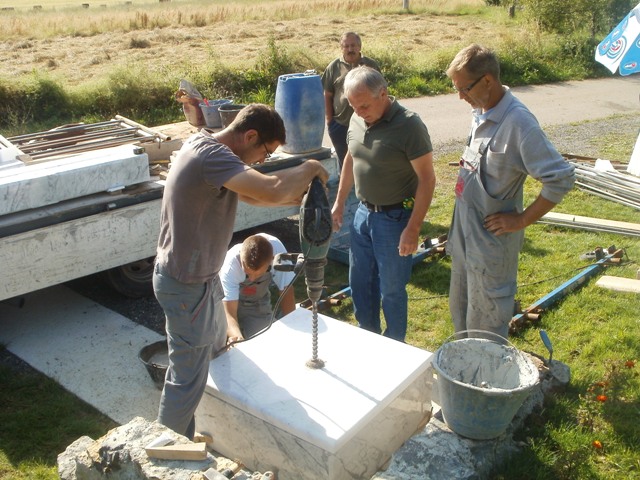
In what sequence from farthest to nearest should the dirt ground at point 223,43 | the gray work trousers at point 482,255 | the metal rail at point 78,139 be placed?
the dirt ground at point 223,43 < the metal rail at point 78,139 < the gray work trousers at point 482,255

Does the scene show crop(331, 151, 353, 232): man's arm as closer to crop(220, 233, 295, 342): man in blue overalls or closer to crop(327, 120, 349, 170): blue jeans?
crop(220, 233, 295, 342): man in blue overalls

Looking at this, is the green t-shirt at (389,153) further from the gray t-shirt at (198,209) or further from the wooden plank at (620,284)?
the wooden plank at (620,284)

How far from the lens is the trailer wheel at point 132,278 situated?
5.37 meters

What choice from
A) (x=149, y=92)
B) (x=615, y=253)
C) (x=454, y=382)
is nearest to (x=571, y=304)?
(x=615, y=253)

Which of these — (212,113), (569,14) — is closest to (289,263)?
(212,113)

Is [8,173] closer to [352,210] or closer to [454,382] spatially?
[352,210]

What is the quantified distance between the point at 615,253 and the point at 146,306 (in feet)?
13.3

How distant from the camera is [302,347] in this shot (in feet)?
11.5

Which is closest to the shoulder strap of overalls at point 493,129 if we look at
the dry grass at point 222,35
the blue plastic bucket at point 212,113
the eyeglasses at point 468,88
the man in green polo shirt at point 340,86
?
the eyeglasses at point 468,88

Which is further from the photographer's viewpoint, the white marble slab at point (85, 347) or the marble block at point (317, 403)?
the white marble slab at point (85, 347)

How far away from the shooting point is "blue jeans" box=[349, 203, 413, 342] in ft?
12.9

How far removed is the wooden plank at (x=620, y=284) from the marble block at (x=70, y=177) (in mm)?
3766

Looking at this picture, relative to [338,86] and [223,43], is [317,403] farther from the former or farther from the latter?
[223,43]

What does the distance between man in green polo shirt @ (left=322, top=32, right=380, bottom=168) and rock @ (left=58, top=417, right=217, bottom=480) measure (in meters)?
4.14
